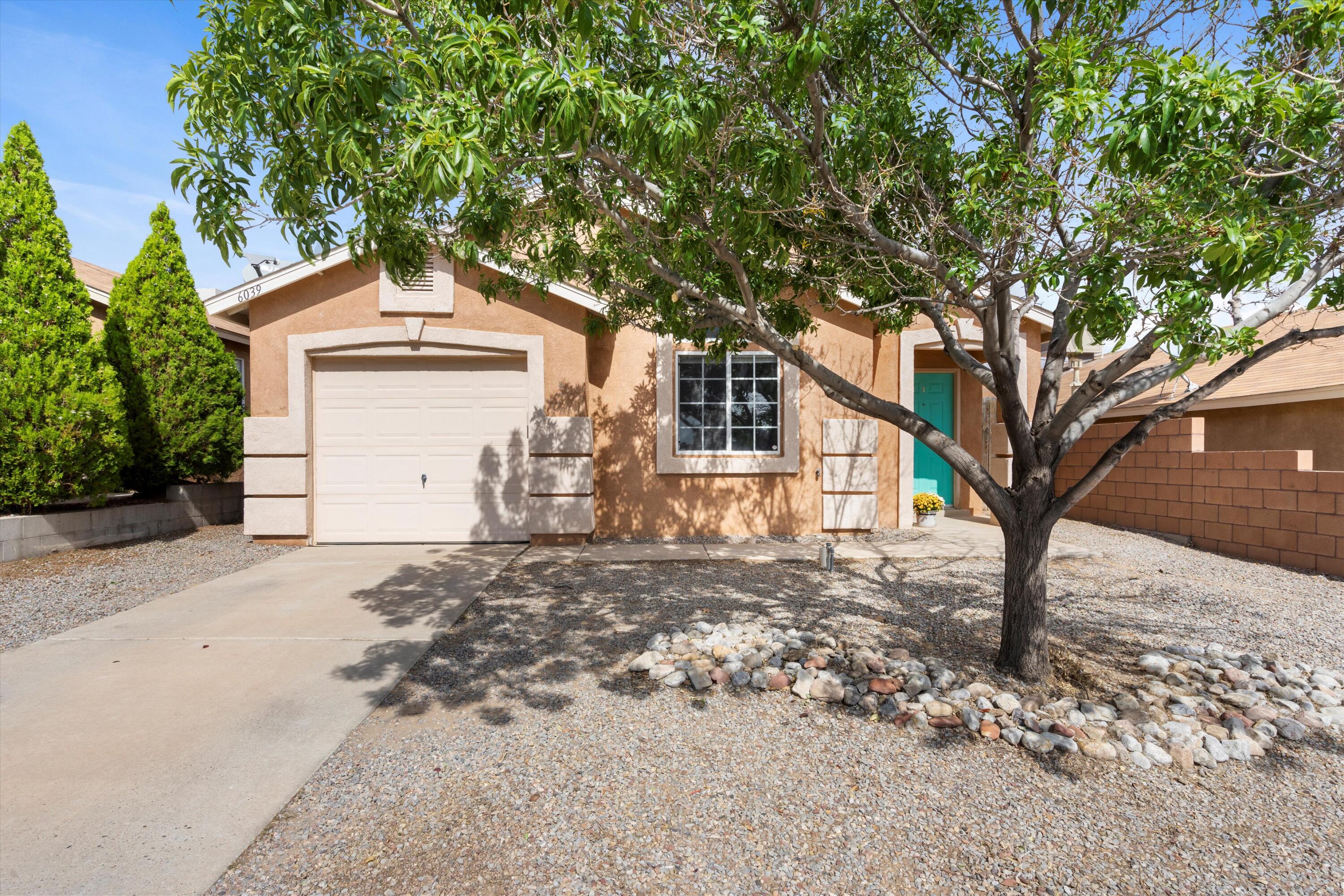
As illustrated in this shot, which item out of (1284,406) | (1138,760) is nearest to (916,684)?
(1138,760)

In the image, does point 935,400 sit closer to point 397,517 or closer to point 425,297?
point 425,297

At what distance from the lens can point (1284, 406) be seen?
9430mm

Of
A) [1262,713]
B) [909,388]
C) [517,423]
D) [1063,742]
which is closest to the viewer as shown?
[1063,742]

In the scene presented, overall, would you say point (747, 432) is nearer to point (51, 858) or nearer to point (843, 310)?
point (843, 310)

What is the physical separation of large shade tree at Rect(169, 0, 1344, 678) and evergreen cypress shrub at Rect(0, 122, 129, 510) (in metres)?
5.96

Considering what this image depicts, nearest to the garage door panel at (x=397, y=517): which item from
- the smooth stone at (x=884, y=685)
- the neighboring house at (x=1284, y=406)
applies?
the smooth stone at (x=884, y=685)

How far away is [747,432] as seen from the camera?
9203 millimetres

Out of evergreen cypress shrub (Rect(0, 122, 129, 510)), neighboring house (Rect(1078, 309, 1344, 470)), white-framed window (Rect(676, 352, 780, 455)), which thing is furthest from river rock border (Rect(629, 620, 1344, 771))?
evergreen cypress shrub (Rect(0, 122, 129, 510))

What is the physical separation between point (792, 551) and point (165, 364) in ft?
31.0

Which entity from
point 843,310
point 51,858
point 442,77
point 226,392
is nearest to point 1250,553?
point 843,310

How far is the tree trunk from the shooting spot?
4.05 m

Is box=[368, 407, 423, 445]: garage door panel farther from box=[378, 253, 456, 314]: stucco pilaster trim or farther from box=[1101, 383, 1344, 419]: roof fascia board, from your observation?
box=[1101, 383, 1344, 419]: roof fascia board

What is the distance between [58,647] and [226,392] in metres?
6.57

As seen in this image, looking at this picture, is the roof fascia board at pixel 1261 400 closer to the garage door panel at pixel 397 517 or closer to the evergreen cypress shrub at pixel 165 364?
the garage door panel at pixel 397 517
